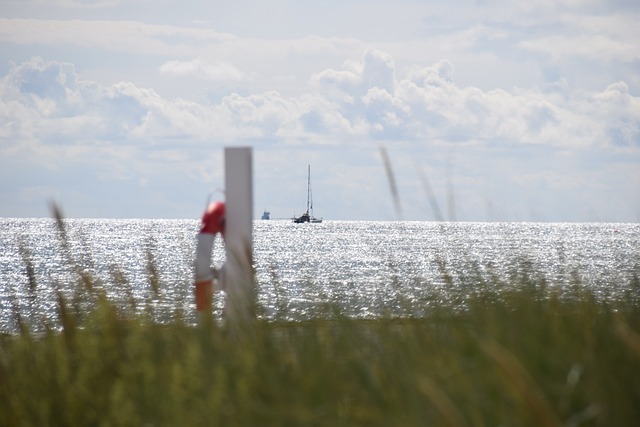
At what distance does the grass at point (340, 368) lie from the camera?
2986 mm

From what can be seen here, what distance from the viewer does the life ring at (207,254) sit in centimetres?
600

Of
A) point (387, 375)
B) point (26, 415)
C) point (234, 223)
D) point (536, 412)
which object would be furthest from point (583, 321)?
point (234, 223)

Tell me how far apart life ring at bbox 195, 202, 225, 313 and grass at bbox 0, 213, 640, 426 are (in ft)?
3.64

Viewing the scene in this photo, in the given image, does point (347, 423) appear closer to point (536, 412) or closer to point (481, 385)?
point (481, 385)

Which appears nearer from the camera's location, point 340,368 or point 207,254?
point 340,368

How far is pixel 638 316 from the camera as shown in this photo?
4152mm

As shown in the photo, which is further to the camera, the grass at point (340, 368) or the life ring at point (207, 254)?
the life ring at point (207, 254)

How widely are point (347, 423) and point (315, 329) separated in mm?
888

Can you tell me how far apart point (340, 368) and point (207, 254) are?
259 centimetres

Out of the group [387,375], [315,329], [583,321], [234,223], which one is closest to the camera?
[387,375]

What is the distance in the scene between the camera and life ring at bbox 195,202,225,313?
600 centimetres

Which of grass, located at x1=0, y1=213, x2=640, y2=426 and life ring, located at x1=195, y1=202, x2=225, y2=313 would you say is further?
life ring, located at x1=195, y1=202, x2=225, y2=313

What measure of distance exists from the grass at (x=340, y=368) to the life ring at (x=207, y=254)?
111 cm

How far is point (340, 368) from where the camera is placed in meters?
3.64
